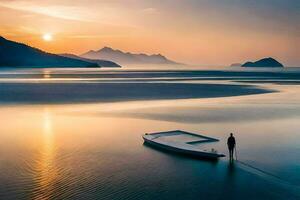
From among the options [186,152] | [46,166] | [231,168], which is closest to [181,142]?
[186,152]

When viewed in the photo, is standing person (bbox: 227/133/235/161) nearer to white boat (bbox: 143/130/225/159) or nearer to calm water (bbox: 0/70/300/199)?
white boat (bbox: 143/130/225/159)

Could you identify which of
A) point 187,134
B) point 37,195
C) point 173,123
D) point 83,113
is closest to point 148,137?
point 187,134

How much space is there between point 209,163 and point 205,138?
9263 mm

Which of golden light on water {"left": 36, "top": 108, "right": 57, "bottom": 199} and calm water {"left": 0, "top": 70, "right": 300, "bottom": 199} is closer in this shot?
calm water {"left": 0, "top": 70, "right": 300, "bottom": 199}

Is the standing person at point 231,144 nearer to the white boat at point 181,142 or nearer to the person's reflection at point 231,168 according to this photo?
the person's reflection at point 231,168

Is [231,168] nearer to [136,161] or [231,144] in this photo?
[231,144]

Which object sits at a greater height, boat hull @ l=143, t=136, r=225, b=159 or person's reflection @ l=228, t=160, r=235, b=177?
boat hull @ l=143, t=136, r=225, b=159

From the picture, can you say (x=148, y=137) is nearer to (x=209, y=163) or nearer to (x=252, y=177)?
(x=209, y=163)

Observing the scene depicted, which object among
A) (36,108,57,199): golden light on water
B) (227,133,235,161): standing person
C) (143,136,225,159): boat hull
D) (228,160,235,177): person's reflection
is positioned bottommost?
(36,108,57,199): golden light on water

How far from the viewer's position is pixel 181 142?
138 feet

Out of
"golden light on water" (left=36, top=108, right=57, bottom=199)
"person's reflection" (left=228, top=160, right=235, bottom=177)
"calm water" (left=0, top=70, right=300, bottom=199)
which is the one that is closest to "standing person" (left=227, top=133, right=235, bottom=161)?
"person's reflection" (left=228, top=160, right=235, bottom=177)

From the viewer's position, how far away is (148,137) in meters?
44.4

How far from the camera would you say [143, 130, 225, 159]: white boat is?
36750 mm

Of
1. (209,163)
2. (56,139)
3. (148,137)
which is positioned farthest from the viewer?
(56,139)
